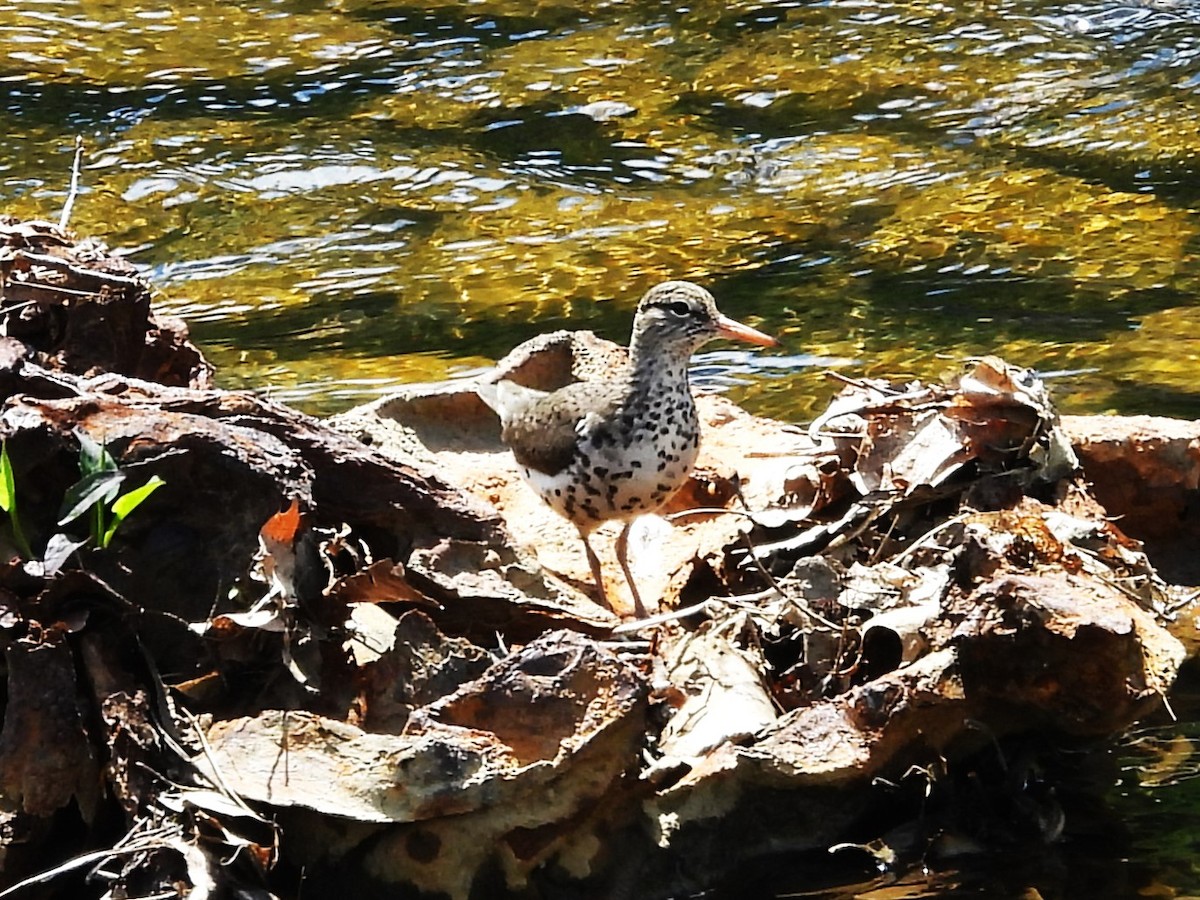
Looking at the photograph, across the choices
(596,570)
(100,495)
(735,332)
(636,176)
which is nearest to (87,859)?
(100,495)

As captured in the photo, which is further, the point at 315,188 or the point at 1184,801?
the point at 315,188

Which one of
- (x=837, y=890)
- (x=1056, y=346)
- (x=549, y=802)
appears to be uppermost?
(x=549, y=802)

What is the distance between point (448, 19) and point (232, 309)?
445 cm

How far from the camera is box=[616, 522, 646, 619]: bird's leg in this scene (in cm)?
501

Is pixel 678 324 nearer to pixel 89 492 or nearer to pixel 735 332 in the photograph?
pixel 735 332

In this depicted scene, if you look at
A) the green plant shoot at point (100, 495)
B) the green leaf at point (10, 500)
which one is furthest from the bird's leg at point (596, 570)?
the green leaf at point (10, 500)

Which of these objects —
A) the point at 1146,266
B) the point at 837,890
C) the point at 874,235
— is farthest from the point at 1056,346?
the point at 837,890

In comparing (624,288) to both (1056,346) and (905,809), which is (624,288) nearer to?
(1056,346)

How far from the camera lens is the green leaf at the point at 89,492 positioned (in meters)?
3.78

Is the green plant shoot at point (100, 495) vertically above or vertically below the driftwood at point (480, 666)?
above

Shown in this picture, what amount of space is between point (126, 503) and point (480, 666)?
802 mm

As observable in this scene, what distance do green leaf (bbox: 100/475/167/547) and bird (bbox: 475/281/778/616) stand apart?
5.20 ft

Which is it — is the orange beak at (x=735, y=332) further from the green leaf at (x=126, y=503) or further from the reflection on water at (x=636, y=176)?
the green leaf at (x=126, y=503)

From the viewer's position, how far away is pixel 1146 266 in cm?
848
